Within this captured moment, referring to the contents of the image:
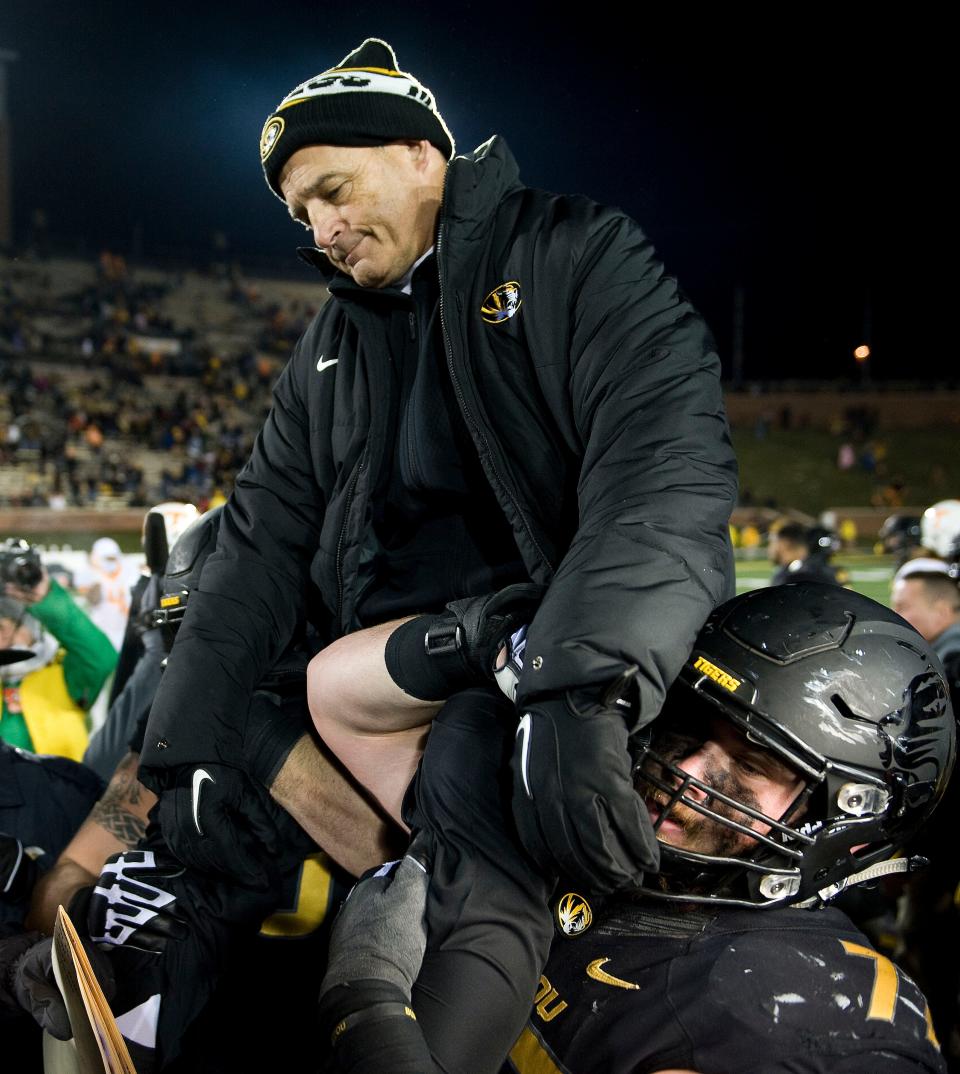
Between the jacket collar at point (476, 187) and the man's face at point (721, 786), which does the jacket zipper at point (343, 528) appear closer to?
the jacket collar at point (476, 187)

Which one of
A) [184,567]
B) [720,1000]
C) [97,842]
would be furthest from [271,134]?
[97,842]

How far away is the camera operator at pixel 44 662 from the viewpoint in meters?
4.15

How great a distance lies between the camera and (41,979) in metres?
1.72

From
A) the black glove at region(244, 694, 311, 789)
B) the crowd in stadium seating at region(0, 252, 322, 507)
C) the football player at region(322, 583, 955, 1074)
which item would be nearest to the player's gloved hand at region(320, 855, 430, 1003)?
the football player at region(322, 583, 955, 1074)

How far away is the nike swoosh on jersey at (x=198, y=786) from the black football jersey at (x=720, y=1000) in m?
0.64

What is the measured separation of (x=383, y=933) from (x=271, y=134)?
4.19ft

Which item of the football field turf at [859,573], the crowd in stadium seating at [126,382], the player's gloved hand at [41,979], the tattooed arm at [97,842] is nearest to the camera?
the player's gloved hand at [41,979]

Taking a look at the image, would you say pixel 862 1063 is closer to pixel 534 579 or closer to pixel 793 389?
pixel 534 579

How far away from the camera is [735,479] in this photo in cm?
145

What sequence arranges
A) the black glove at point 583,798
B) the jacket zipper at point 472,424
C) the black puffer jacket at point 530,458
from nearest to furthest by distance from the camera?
the black glove at point 583,798 < the black puffer jacket at point 530,458 < the jacket zipper at point 472,424

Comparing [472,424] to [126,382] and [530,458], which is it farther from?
[126,382]

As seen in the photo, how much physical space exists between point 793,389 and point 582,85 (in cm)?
3029

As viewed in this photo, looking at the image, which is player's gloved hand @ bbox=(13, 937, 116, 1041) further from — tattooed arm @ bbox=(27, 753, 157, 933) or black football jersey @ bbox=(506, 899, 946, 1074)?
black football jersey @ bbox=(506, 899, 946, 1074)

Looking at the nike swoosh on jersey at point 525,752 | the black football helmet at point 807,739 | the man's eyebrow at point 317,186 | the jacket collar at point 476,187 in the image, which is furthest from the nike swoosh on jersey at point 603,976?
the man's eyebrow at point 317,186
